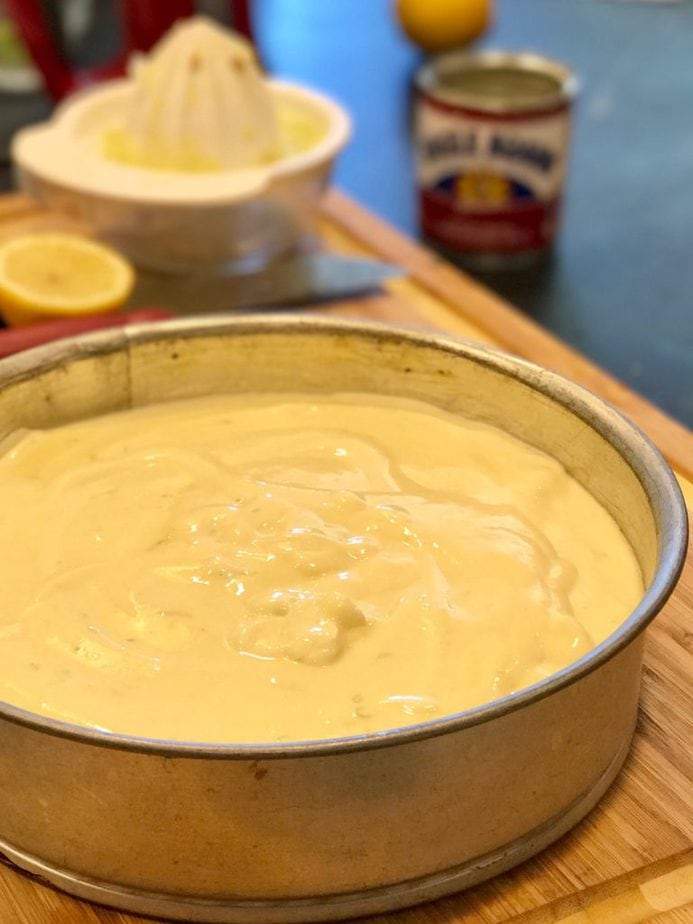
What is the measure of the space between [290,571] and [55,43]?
163 centimetres

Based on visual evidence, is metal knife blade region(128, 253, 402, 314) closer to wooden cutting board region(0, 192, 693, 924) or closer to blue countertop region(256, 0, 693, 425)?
blue countertop region(256, 0, 693, 425)

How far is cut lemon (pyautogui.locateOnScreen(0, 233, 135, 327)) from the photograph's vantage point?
1.56m

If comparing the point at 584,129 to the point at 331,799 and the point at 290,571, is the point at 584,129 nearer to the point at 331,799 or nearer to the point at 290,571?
the point at 290,571

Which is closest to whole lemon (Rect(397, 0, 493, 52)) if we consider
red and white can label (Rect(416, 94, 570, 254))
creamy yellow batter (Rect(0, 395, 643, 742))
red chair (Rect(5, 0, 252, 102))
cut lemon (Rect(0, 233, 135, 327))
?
red chair (Rect(5, 0, 252, 102))

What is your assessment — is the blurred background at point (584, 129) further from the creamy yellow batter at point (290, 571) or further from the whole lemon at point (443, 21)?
the creamy yellow batter at point (290, 571)

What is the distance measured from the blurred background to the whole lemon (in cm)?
2

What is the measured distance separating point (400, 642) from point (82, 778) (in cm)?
27

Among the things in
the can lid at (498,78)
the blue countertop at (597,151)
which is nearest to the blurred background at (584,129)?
the blue countertop at (597,151)

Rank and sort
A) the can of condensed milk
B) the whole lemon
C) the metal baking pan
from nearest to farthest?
the metal baking pan < the can of condensed milk < the whole lemon

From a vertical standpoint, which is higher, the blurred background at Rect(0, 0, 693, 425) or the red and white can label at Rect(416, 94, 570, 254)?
the red and white can label at Rect(416, 94, 570, 254)

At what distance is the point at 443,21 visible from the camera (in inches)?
107

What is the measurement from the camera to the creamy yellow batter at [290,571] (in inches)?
36.3

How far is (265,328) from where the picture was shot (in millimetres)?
1316

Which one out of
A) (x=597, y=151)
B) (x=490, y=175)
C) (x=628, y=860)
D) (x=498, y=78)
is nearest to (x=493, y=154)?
(x=490, y=175)
